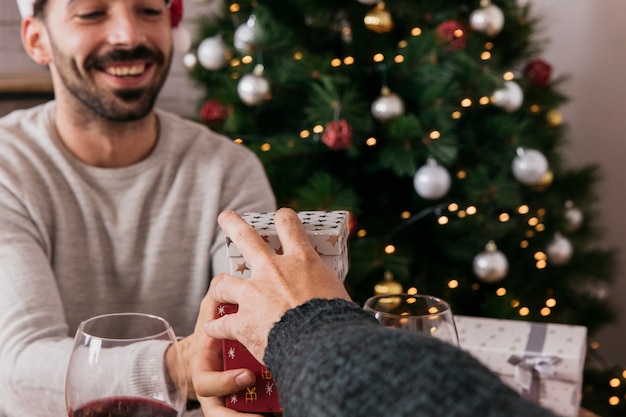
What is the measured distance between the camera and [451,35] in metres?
2.11

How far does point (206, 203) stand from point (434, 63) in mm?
817

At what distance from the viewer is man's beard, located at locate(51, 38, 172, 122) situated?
5.04 ft

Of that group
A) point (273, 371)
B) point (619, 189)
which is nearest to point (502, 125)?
point (619, 189)

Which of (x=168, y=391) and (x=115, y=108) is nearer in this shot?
(x=168, y=391)

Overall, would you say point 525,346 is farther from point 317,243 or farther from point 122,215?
point 122,215

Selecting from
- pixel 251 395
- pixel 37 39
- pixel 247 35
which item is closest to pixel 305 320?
pixel 251 395

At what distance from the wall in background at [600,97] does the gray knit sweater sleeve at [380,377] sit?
226 cm

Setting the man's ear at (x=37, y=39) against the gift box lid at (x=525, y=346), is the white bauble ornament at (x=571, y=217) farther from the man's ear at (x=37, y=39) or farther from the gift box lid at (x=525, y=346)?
the man's ear at (x=37, y=39)

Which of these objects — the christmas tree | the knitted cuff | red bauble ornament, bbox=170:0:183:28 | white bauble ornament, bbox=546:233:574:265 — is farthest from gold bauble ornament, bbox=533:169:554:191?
the knitted cuff

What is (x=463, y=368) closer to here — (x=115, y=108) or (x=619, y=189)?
(x=115, y=108)

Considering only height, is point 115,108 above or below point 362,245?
above

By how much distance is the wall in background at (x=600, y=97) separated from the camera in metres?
2.79

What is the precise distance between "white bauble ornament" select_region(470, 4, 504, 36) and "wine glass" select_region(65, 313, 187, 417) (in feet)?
5.51

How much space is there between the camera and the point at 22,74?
117 inches
